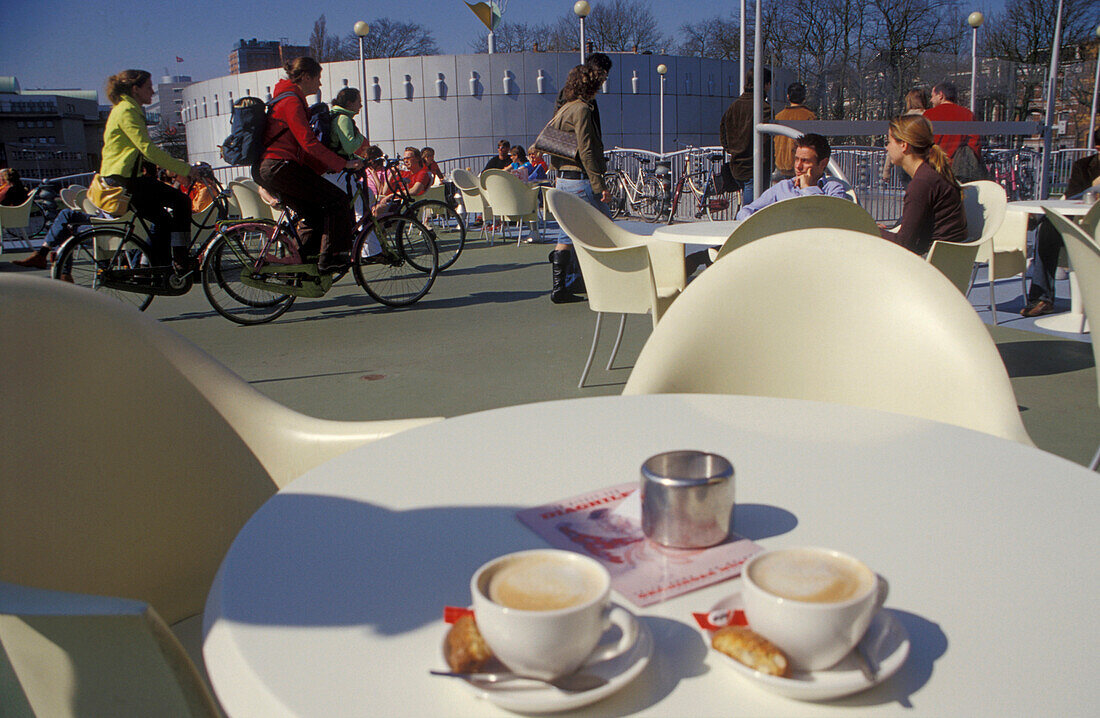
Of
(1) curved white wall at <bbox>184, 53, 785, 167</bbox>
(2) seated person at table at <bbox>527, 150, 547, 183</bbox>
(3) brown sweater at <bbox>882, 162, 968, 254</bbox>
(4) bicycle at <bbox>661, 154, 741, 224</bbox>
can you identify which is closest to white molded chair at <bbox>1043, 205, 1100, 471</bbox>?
(3) brown sweater at <bbox>882, 162, 968, 254</bbox>

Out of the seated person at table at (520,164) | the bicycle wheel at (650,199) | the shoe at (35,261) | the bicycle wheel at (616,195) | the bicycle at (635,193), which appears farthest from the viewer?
the bicycle wheel at (616,195)

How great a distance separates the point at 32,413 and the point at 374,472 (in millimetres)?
600

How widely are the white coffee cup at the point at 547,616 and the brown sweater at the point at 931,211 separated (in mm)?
3842

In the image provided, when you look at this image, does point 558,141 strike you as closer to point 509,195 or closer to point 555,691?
point 509,195

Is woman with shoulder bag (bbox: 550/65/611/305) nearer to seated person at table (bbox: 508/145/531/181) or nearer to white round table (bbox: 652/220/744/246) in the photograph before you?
white round table (bbox: 652/220/744/246)

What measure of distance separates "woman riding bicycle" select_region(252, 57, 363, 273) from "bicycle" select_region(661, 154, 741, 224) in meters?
7.93

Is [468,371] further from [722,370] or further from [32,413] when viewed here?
[32,413]

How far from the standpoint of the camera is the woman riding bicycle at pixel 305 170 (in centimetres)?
552

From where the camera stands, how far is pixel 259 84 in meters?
30.8

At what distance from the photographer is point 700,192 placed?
14.4 m

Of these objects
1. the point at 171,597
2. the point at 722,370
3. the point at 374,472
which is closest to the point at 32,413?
the point at 171,597

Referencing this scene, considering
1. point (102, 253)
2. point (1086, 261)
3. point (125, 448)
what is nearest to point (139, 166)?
point (102, 253)

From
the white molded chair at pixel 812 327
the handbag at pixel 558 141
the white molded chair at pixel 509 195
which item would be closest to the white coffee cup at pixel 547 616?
the white molded chair at pixel 812 327

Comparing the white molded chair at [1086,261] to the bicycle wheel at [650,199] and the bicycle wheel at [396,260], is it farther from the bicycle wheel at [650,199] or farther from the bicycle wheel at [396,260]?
the bicycle wheel at [650,199]
